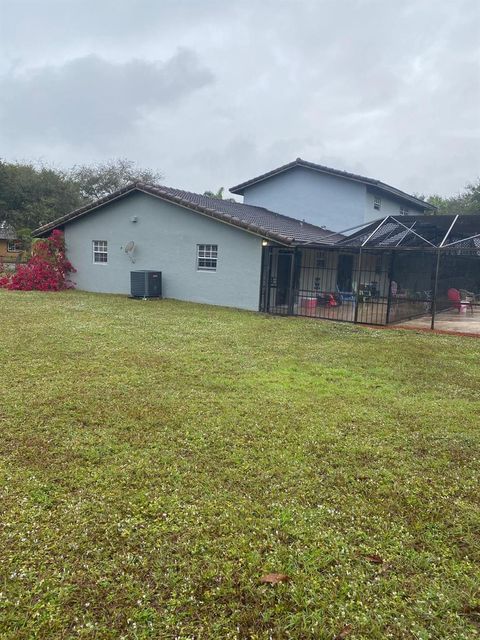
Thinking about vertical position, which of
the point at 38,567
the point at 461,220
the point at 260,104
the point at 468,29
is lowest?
the point at 38,567

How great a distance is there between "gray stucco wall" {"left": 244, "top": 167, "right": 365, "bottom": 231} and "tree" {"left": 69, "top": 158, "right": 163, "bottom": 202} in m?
26.5

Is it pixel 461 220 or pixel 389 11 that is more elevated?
pixel 389 11

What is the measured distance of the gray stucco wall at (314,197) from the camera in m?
19.6

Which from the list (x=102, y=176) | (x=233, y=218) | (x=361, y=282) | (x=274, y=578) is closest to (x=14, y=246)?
(x=102, y=176)

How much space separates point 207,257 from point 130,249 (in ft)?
11.8

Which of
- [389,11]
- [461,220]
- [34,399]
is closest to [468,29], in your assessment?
[389,11]

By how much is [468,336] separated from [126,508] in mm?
10154

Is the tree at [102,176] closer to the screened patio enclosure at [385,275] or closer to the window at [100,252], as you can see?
the window at [100,252]

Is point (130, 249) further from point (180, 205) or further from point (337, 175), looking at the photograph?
point (337, 175)

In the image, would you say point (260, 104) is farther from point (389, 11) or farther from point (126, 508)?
point (126, 508)

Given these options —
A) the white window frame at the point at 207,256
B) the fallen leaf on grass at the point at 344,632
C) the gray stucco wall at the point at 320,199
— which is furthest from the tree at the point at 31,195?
the fallen leaf on grass at the point at 344,632

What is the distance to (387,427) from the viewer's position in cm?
469

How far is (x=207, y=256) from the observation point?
51.5 ft

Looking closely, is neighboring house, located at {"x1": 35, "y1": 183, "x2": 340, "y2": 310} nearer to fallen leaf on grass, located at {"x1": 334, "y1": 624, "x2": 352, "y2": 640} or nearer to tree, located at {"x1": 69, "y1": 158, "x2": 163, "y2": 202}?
fallen leaf on grass, located at {"x1": 334, "y1": 624, "x2": 352, "y2": 640}
